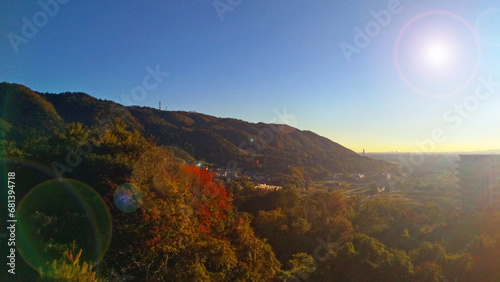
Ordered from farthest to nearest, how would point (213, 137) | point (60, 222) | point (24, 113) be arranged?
point (213, 137) → point (24, 113) → point (60, 222)

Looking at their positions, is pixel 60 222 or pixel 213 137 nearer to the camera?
pixel 60 222

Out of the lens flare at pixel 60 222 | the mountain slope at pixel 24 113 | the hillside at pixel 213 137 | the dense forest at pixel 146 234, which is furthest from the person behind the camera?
the hillside at pixel 213 137

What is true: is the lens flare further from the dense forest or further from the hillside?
the hillside

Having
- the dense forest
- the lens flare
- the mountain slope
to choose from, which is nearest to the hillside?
the mountain slope

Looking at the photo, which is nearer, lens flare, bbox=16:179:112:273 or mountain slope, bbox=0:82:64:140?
lens flare, bbox=16:179:112:273

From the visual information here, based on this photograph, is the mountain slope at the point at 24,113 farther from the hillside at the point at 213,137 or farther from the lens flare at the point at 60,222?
the lens flare at the point at 60,222

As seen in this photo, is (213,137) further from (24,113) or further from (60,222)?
(60,222)

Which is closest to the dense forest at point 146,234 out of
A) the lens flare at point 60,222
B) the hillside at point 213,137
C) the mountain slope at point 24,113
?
the lens flare at point 60,222

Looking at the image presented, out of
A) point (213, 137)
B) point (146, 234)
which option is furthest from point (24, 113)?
point (146, 234)

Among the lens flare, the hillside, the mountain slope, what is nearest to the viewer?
the lens flare
